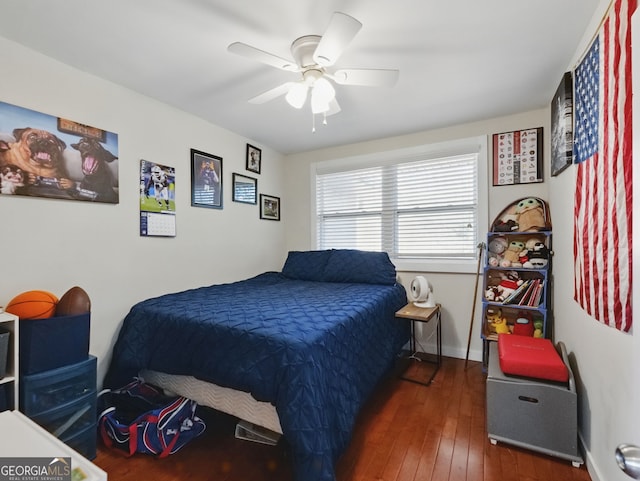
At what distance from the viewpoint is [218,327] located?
160cm

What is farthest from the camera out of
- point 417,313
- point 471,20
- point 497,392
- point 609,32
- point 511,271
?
point 511,271

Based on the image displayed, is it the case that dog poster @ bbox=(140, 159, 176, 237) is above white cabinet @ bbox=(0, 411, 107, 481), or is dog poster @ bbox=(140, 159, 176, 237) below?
above

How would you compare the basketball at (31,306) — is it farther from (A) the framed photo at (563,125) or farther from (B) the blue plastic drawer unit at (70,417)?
(A) the framed photo at (563,125)

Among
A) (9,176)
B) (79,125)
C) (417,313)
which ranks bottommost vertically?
(417,313)

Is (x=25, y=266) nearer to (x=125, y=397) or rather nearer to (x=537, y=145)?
(x=125, y=397)

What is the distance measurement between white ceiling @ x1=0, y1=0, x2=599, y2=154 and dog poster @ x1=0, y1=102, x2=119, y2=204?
42 cm

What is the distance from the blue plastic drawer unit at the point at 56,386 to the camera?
1449 mm

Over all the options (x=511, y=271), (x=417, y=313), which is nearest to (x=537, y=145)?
(x=511, y=271)

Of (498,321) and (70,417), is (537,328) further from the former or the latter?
(70,417)

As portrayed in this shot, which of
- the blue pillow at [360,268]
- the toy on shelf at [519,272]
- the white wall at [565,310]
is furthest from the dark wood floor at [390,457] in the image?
the blue pillow at [360,268]

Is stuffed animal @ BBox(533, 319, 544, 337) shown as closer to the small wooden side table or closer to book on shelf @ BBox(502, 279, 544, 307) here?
book on shelf @ BBox(502, 279, 544, 307)

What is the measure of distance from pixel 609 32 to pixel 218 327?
2.24m

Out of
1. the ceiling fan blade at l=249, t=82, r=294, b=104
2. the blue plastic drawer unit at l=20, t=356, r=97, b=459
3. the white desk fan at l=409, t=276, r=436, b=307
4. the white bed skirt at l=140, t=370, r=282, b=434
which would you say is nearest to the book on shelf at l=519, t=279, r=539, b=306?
the white desk fan at l=409, t=276, r=436, b=307

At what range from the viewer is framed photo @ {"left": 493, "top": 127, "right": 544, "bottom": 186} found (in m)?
2.63
